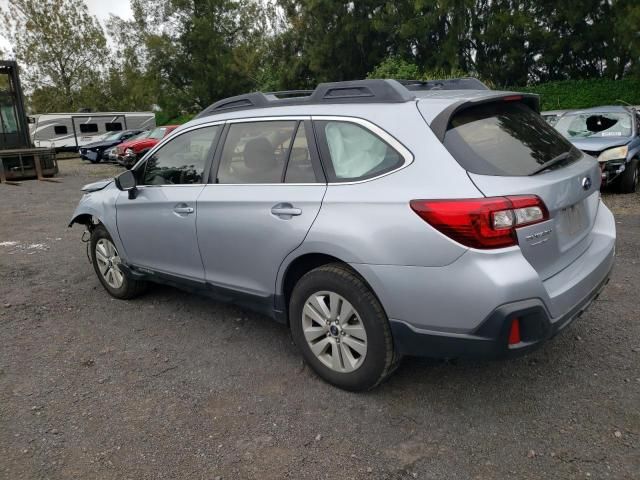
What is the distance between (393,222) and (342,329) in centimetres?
73

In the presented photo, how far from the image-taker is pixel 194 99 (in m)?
39.6

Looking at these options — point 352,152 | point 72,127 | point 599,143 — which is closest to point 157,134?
point 72,127

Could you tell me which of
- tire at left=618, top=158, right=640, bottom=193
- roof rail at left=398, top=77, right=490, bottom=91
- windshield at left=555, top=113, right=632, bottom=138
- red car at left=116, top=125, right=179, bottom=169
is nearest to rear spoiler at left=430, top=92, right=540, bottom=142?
roof rail at left=398, top=77, right=490, bottom=91

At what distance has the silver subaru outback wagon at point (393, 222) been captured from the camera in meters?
2.49

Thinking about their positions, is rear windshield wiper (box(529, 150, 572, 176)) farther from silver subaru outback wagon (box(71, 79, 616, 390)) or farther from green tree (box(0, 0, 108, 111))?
green tree (box(0, 0, 108, 111))

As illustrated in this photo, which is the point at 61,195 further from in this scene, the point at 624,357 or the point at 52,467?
the point at 624,357

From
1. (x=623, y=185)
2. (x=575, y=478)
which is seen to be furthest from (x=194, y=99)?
(x=575, y=478)

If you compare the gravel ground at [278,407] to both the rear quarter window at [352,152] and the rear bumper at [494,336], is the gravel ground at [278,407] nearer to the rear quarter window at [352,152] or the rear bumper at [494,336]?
the rear bumper at [494,336]

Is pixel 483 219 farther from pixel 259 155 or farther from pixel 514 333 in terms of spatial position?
pixel 259 155

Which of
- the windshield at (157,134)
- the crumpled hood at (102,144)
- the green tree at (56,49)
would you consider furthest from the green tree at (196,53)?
the windshield at (157,134)

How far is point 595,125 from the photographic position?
9.65 metres

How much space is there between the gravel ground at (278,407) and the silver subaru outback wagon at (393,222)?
14.7 inches

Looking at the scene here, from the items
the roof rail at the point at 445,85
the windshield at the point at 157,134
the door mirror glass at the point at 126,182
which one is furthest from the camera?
the windshield at the point at 157,134

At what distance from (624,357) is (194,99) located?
3968 centimetres
